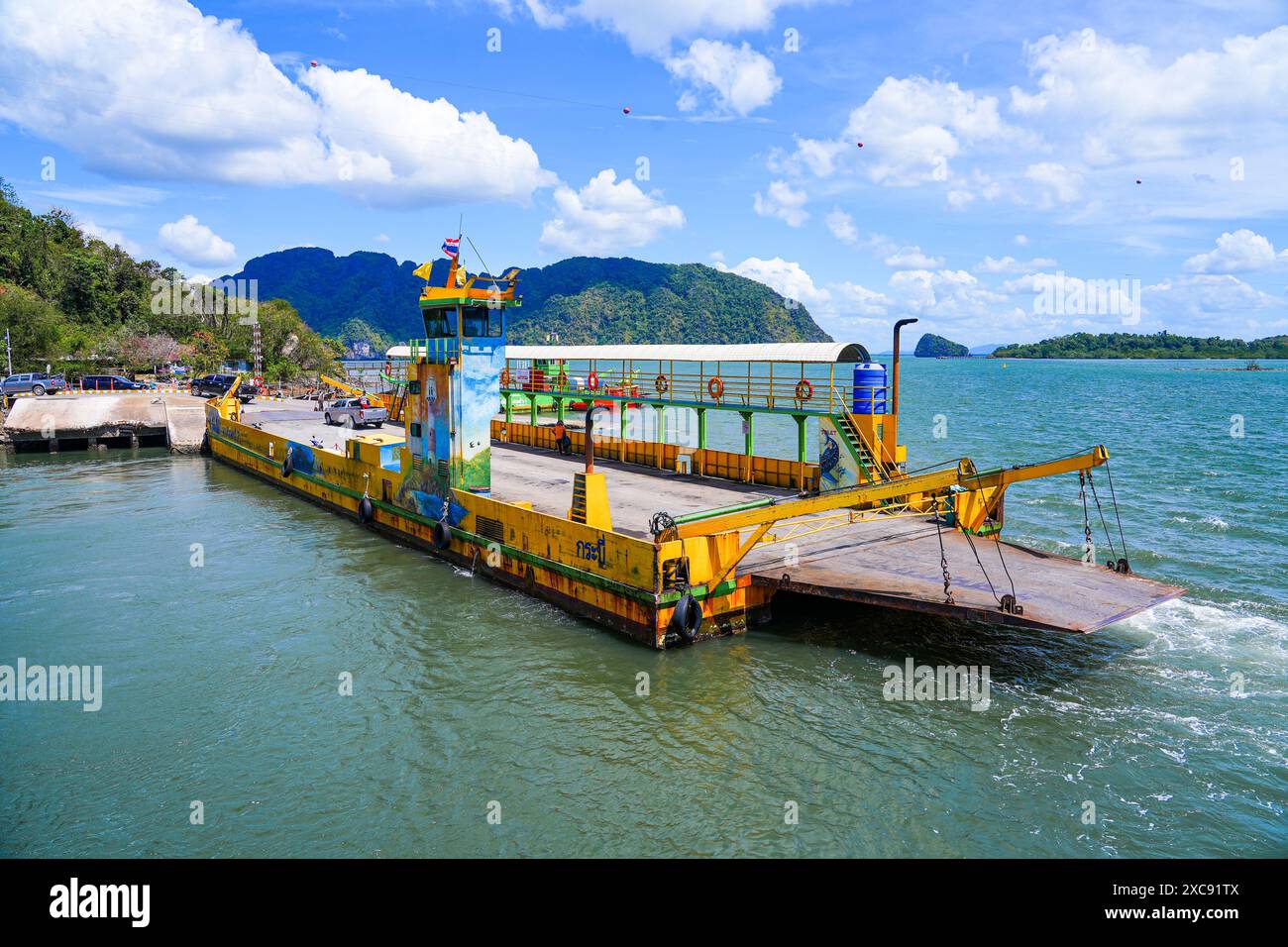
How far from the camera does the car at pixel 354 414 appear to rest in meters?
47.3

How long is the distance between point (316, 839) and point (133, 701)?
687 cm

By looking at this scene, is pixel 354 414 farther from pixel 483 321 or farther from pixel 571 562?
pixel 571 562

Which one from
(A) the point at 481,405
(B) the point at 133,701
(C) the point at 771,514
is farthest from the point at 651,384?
(B) the point at 133,701

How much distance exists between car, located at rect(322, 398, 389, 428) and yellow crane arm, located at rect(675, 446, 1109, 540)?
1345 inches

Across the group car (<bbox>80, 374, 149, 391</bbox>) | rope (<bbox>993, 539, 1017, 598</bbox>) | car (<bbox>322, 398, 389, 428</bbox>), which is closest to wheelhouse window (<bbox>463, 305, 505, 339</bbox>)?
rope (<bbox>993, 539, 1017, 598</bbox>)

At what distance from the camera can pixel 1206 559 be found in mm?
25156

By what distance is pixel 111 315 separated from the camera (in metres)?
91.1

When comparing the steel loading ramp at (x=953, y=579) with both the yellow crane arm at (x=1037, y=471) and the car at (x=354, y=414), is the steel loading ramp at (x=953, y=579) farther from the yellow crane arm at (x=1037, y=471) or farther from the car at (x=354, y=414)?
the car at (x=354, y=414)

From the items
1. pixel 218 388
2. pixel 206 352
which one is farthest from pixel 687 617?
pixel 206 352

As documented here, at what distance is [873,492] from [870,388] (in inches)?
326

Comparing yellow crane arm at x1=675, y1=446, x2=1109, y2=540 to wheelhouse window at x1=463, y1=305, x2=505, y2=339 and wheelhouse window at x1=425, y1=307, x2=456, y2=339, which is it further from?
wheelhouse window at x1=425, y1=307, x2=456, y2=339

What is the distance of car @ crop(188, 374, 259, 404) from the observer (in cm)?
6309

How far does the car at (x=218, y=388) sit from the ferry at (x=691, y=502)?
26683 mm
